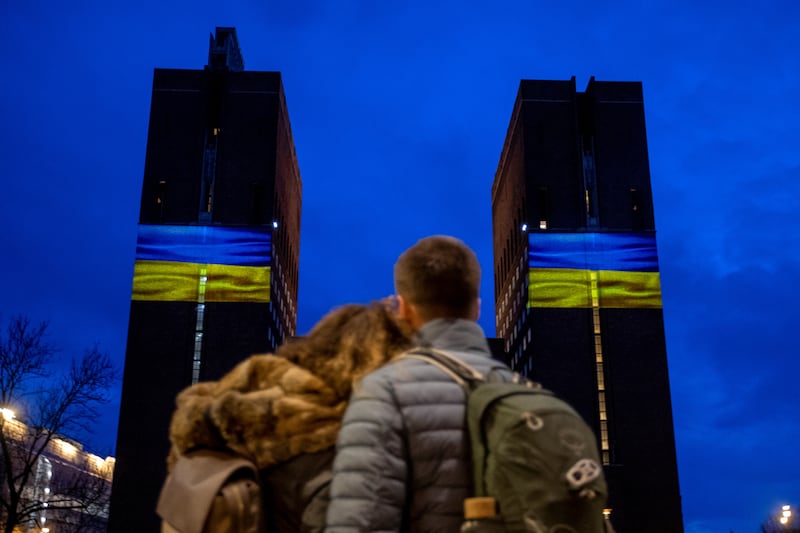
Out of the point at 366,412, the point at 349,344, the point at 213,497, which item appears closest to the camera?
the point at 366,412

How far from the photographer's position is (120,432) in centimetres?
5303

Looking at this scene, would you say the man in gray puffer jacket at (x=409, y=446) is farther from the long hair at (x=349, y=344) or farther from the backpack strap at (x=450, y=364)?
the long hair at (x=349, y=344)

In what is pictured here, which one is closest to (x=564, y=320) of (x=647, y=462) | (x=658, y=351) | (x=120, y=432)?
(x=658, y=351)

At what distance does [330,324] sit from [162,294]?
55.4m

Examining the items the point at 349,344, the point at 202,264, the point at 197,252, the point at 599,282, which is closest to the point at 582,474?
the point at 349,344

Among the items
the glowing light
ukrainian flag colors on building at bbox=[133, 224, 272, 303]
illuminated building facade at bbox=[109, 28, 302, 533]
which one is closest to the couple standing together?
illuminated building facade at bbox=[109, 28, 302, 533]

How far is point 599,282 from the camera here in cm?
5694

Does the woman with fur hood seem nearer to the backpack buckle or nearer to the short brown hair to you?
the short brown hair

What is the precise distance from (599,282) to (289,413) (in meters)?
55.4

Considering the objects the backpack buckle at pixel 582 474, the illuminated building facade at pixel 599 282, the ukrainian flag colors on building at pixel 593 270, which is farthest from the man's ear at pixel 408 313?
the ukrainian flag colors on building at pixel 593 270

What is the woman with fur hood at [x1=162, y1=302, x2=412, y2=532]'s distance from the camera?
3.09 meters

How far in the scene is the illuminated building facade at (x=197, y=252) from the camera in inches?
2108

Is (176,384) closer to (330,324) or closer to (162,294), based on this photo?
(162,294)

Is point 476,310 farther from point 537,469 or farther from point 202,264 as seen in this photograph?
point 202,264
